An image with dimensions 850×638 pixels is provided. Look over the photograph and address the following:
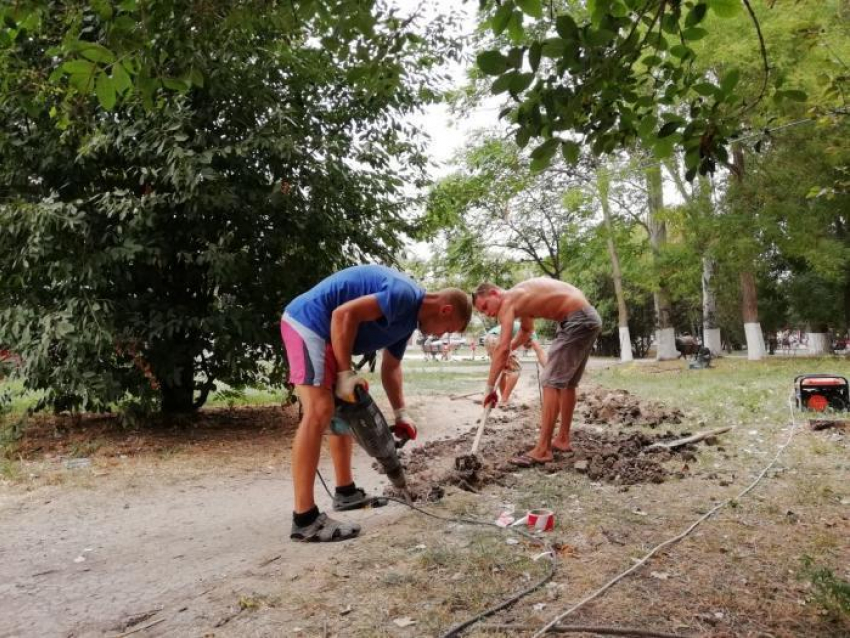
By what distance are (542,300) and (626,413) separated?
2982 mm

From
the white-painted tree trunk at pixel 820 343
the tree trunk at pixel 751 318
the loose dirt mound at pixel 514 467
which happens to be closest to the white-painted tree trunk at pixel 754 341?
the tree trunk at pixel 751 318

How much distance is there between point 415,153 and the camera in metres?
8.32

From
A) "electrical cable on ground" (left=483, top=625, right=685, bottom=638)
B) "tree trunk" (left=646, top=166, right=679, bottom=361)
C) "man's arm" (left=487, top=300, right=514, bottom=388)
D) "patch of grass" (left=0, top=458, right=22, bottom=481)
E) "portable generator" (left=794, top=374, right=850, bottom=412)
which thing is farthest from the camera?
"tree trunk" (left=646, top=166, right=679, bottom=361)

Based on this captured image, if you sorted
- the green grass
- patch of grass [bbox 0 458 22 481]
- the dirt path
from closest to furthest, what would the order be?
1. the dirt path
2. patch of grass [bbox 0 458 22 481]
3. the green grass

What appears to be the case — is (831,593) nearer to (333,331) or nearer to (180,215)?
(333,331)

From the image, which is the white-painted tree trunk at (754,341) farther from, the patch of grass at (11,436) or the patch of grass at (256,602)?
the patch of grass at (256,602)

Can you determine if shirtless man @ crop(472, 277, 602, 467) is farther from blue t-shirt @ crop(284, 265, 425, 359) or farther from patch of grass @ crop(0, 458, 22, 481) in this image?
patch of grass @ crop(0, 458, 22, 481)

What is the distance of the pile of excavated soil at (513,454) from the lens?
4547 millimetres

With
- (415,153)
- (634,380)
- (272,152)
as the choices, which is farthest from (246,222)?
(634,380)

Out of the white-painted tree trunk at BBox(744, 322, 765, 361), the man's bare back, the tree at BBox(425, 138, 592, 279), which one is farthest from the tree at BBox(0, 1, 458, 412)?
the white-painted tree trunk at BBox(744, 322, 765, 361)

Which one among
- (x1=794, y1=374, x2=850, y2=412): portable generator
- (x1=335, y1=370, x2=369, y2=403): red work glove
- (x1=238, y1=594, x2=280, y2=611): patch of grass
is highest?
(x1=335, y1=370, x2=369, y2=403): red work glove

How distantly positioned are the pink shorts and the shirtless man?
1870mm

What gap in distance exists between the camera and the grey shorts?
17.5 feet

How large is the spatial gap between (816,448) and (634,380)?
30.6 ft
